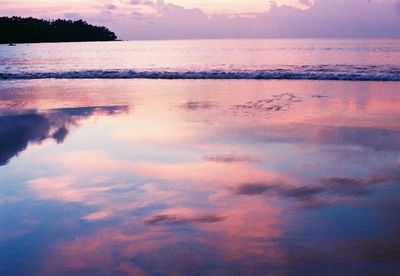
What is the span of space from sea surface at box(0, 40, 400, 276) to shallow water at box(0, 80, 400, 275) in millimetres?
17

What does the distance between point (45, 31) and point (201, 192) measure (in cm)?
14593

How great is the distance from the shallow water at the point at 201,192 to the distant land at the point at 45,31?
135077 mm

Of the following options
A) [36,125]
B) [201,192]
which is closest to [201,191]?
[201,192]

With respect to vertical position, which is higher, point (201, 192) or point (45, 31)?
point (45, 31)

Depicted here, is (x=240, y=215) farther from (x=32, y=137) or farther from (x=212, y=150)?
(x=32, y=137)

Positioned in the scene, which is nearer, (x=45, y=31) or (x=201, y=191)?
(x=201, y=191)

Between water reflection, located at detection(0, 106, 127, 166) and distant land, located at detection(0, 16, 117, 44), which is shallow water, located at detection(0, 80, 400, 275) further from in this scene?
distant land, located at detection(0, 16, 117, 44)

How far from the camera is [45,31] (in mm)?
140500

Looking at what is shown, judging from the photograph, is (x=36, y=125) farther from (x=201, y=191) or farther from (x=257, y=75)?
(x=257, y=75)

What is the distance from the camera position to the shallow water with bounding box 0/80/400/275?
3.79 metres

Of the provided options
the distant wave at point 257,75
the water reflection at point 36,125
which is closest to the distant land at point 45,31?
the distant wave at point 257,75

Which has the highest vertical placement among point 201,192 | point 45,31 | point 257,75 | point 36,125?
point 45,31

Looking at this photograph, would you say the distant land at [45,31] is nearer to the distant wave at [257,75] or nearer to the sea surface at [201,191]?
the distant wave at [257,75]

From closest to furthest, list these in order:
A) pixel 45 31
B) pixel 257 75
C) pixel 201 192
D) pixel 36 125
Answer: pixel 201 192, pixel 36 125, pixel 257 75, pixel 45 31
